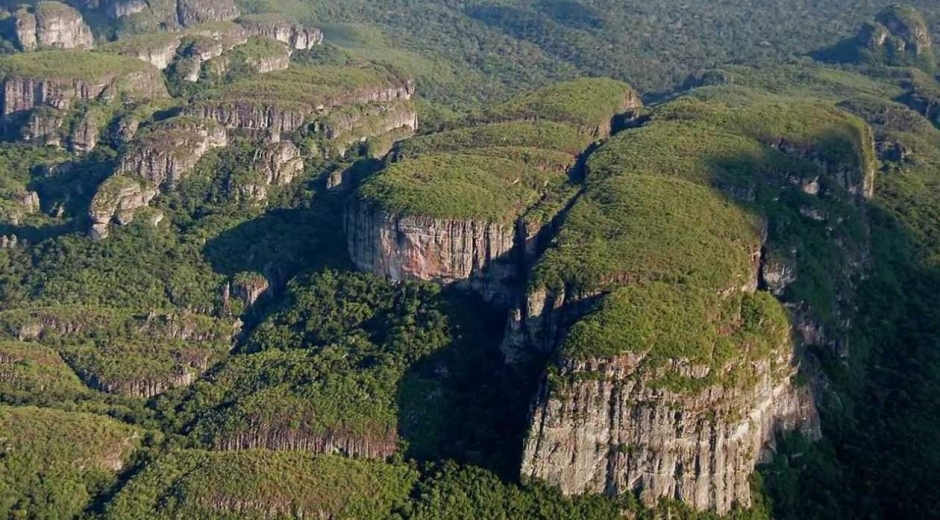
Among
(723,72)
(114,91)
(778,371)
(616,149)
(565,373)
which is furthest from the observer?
(723,72)

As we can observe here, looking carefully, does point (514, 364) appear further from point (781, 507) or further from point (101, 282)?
point (101, 282)

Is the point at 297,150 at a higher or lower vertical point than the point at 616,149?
lower

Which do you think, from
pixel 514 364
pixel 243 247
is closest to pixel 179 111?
pixel 243 247

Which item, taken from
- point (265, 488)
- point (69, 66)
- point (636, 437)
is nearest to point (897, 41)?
point (69, 66)

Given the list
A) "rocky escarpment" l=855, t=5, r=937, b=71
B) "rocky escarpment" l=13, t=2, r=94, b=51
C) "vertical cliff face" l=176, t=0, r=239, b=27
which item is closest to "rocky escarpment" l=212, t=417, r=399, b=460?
"rocky escarpment" l=13, t=2, r=94, b=51

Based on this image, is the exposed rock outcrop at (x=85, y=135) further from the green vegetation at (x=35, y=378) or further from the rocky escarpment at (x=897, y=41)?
the rocky escarpment at (x=897, y=41)

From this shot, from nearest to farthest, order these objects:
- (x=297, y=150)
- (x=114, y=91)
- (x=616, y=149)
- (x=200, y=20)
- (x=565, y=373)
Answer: (x=565, y=373) → (x=616, y=149) → (x=297, y=150) → (x=114, y=91) → (x=200, y=20)
